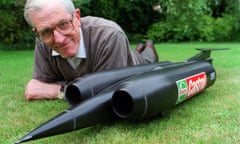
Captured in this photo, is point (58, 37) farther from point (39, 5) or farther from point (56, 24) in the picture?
point (39, 5)

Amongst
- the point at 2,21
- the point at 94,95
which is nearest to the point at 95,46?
the point at 94,95

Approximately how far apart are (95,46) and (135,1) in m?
14.5

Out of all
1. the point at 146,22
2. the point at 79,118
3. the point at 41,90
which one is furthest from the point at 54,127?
the point at 146,22

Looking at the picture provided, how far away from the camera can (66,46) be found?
2.46 m

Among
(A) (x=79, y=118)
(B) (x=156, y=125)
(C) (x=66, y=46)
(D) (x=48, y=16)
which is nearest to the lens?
(A) (x=79, y=118)

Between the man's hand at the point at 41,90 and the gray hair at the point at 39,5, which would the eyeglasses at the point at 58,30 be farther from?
the man's hand at the point at 41,90

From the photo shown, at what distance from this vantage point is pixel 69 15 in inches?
91.8

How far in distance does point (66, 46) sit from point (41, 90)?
26.3 inches

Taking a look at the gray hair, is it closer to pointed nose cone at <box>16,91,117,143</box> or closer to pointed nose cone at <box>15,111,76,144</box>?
pointed nose cone at <box>16,91,117,143</box>

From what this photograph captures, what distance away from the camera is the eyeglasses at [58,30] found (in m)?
2.29

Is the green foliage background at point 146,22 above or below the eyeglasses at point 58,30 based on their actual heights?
below

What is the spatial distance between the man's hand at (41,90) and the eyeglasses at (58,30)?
71 cm

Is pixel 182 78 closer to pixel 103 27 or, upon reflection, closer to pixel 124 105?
pixel 124 105

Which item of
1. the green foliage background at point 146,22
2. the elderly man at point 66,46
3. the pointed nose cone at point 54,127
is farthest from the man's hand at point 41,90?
the green foliage background at point 146,22
